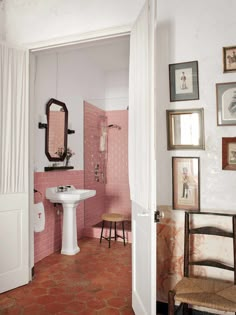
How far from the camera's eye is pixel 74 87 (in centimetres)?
412

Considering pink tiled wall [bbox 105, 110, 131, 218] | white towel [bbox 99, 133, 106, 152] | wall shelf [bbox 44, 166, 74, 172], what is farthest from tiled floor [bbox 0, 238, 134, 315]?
white towel [bbox 99, 133, 106, 152]

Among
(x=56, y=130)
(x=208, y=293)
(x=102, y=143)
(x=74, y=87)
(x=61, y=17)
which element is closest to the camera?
(x=208, y=293)

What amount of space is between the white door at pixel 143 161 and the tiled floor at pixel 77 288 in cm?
36

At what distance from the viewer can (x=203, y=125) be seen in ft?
6.54

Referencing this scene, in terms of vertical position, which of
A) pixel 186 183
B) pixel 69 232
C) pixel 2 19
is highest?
pixel 2 19

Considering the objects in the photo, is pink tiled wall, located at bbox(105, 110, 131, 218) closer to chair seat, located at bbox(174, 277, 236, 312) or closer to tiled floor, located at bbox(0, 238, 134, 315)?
tiled floor, located at bbox(0, 238, 134, 315)

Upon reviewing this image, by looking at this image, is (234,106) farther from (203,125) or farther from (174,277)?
(174,277)

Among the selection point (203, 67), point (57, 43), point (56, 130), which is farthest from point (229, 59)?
point (56, 130)

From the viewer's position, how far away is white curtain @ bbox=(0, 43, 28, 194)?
252 cm

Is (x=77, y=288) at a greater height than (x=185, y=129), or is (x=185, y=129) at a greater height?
(x=185, y=129)

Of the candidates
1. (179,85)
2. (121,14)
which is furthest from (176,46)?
(121,14)

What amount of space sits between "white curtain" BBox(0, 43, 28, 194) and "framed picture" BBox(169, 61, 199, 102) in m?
1.54

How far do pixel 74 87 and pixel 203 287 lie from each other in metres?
3.40

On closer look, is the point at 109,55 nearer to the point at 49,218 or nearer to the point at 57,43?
the point at 57,43
